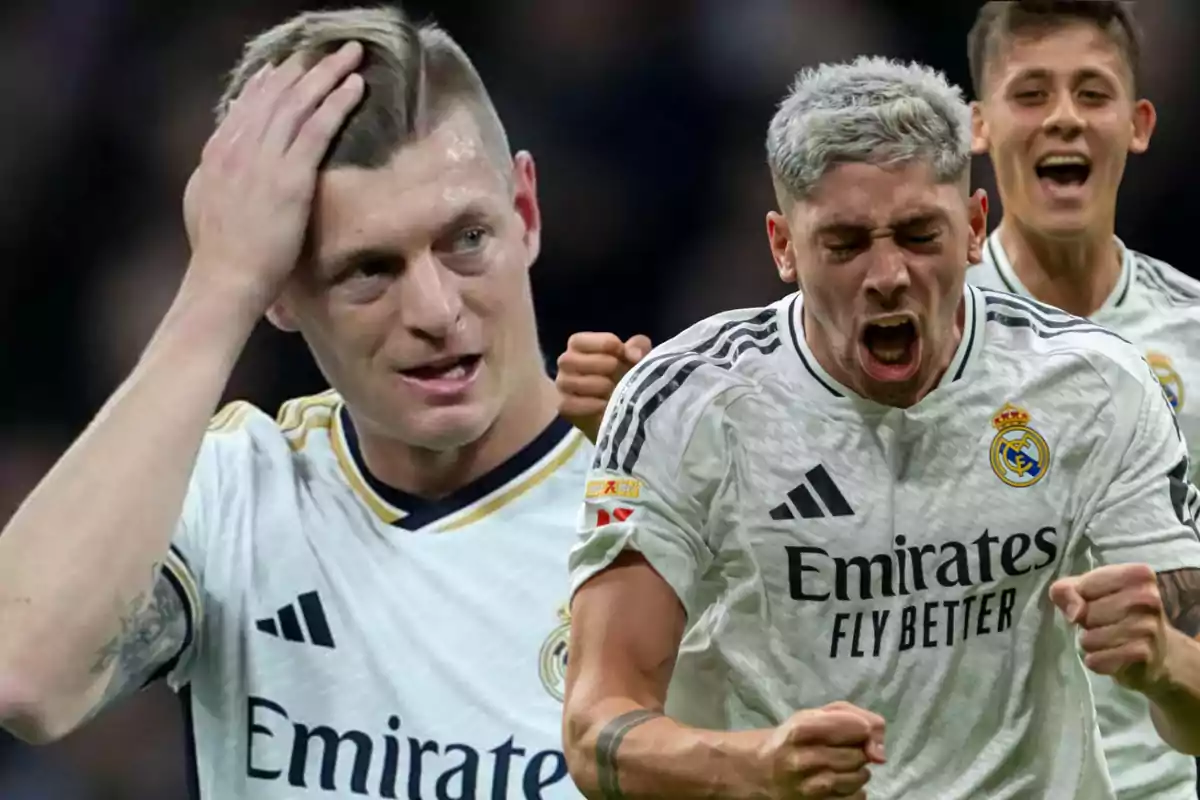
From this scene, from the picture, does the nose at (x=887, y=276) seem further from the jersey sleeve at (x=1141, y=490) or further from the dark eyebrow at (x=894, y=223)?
the jersey sleeve at (x=1141, y=490)

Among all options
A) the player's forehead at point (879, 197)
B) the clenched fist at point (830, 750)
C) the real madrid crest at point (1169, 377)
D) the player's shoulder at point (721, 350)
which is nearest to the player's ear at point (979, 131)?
the real madrid crest at point (1169, 377)

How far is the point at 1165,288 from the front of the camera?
333 cm

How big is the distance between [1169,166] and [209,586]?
7.42 ft

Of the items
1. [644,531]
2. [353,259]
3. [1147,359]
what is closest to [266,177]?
[353,259]

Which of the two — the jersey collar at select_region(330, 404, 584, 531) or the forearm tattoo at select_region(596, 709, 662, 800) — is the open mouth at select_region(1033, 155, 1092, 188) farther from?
the forearm tattoo at select_region(596, 709, 662, 800)

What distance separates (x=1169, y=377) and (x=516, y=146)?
4.27 ft

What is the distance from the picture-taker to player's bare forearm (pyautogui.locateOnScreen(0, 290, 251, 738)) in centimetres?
229

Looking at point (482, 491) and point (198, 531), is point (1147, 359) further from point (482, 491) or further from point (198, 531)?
point (198, 531)

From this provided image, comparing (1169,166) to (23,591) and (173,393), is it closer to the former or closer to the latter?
(173,393)

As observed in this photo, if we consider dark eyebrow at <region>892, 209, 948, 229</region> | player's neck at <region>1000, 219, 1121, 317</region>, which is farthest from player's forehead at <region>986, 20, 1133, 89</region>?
dark eyebrow at <region>892, 209, 948, 229</region>

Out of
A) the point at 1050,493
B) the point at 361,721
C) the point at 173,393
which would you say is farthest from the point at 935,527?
the point at 173,393

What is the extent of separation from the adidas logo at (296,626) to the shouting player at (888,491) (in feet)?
1.65

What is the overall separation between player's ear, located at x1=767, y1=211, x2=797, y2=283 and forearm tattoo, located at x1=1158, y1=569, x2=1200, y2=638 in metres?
0.58

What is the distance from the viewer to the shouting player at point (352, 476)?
2.40 meters
